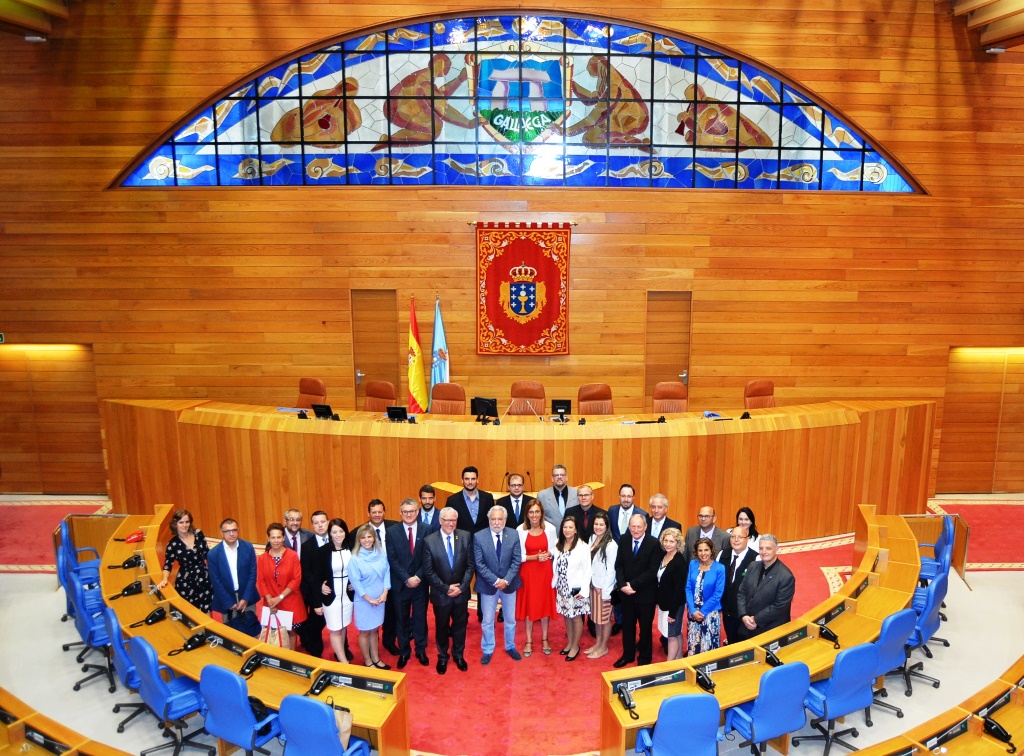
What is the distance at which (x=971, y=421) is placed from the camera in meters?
10.7

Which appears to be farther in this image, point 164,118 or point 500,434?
point 164,118

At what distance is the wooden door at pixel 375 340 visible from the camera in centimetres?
1012

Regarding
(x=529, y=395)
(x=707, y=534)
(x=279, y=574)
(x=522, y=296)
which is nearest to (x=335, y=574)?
(x=279, y=574)

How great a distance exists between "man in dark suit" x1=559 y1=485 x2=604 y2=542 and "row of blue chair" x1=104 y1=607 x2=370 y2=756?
2.46 m

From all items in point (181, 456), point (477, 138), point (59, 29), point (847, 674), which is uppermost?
point (59, 29)

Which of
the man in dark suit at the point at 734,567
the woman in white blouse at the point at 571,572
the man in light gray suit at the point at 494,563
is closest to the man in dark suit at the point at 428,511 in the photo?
the man in light gray suit at the point at 494,563

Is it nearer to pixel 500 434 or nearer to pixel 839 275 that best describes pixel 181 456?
pixel 500 434

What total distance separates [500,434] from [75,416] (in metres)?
6.10

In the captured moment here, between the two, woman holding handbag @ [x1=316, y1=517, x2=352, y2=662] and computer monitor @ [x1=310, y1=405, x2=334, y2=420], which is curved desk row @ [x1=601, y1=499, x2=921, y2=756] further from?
computer monitor @ [x1=310, y1=405, x2=334, y2=420]

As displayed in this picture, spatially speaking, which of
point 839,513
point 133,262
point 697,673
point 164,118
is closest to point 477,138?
point 164,118

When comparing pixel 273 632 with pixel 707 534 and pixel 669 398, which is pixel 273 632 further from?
pixel 669 398

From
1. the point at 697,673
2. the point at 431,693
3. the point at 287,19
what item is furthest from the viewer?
the point at 287,19

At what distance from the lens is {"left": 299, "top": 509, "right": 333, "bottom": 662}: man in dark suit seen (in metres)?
6.00

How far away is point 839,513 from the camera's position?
871 cm
